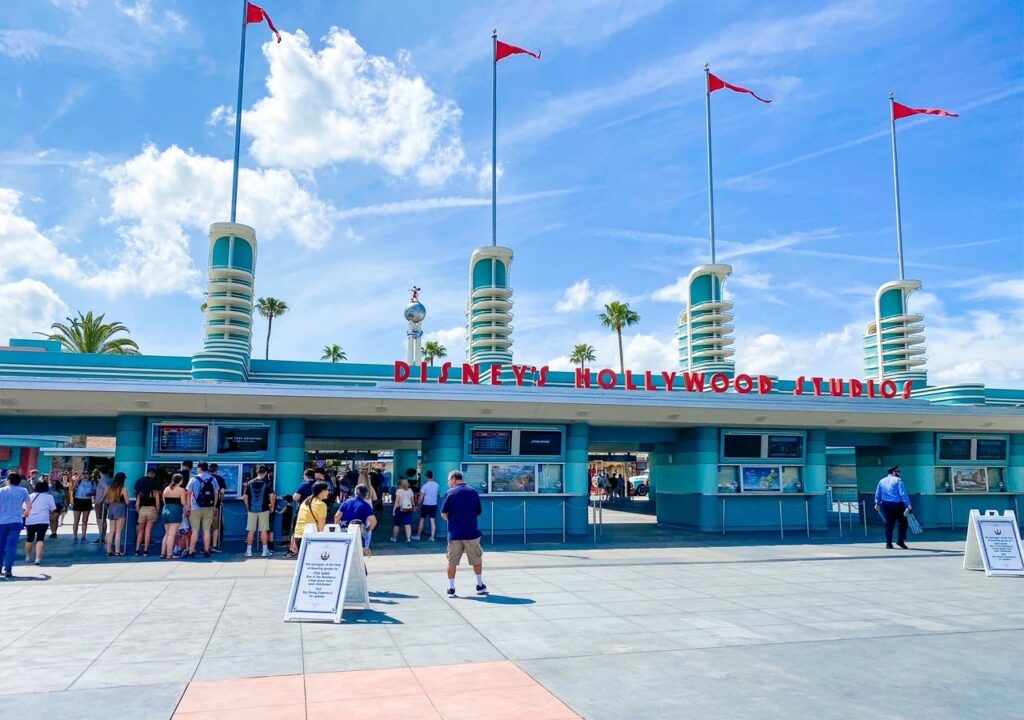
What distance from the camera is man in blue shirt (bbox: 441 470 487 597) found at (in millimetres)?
11234

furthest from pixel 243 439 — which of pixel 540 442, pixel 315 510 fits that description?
pixel 315 510

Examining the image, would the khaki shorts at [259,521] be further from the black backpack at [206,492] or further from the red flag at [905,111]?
the red flag at [905,111]

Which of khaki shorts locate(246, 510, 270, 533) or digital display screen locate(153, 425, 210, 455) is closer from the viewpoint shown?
khaki shorts locate(246, 510, 270, 533)

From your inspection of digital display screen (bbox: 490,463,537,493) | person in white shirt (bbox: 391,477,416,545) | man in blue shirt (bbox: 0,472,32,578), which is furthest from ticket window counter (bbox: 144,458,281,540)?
digital display screen (bbox: 490,463,537,493)

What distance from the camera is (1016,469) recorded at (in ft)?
81.9

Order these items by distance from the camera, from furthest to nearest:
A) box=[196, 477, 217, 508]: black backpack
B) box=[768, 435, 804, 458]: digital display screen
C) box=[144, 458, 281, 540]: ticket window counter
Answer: box=[768, 435, 804, 458]: digital display screen, box=[144, 458, 281, 540]: ticket window counter, box=[196, 477, 217, 508]: black backpack

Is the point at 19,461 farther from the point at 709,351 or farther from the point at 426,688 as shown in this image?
the point at 426,688

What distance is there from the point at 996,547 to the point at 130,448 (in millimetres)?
17703

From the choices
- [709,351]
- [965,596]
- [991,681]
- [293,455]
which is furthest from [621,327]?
[991,681]

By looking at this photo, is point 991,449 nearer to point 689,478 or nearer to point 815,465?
point 815,465

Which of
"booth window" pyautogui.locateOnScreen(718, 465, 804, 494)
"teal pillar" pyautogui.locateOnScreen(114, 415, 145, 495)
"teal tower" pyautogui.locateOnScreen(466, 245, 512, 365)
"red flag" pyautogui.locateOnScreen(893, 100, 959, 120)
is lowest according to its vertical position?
"booth window" pyautogui.locateOnScreen(718, 465, 804, 494)

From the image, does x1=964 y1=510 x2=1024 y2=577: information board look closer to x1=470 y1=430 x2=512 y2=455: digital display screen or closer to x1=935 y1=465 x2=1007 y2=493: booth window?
x1=470 y1=430 x2=512 y2=455: digital display screen

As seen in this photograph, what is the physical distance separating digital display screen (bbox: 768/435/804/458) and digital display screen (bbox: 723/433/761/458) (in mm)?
416

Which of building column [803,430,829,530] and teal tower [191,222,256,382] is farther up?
teal tower [191,222,256,382]
